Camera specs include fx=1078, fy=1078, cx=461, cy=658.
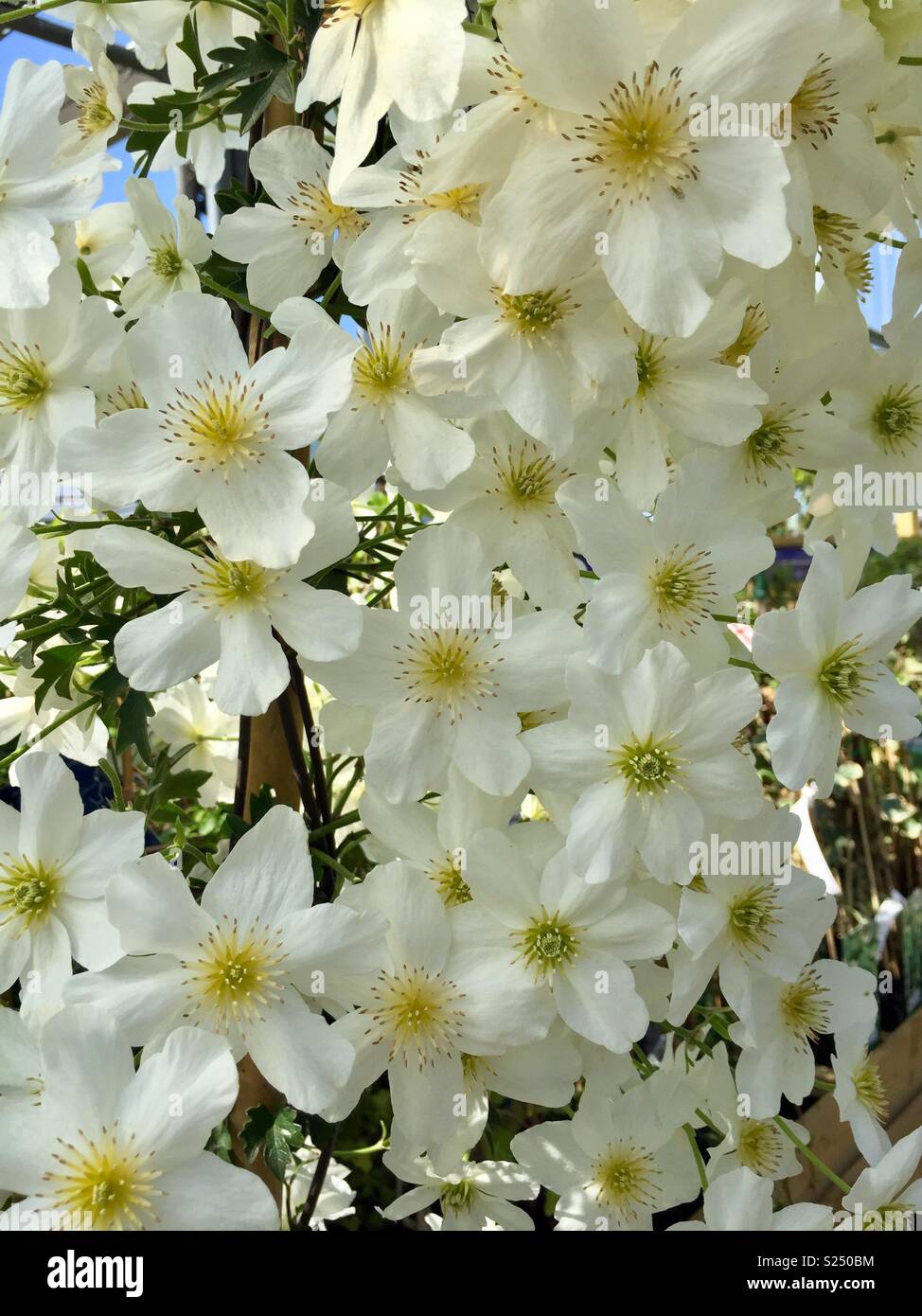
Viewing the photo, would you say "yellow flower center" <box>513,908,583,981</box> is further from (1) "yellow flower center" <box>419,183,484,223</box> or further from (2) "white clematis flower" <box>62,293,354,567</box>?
(1) "yellow flower center" <box>419,183,484,223</box>

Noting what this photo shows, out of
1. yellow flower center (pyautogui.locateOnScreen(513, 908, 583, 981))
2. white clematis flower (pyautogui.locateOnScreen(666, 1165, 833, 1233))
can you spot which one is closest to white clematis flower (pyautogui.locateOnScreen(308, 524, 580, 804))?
yellow flower center (pyautogui.locateOnScreen(513, 908, 583, 981))

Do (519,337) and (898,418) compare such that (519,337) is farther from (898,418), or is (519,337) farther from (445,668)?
(898,418)

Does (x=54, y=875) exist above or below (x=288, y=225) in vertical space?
below

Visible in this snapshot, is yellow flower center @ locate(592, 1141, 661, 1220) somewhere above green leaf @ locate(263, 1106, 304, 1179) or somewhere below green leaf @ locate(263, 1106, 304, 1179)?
below

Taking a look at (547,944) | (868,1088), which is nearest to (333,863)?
(547,944)

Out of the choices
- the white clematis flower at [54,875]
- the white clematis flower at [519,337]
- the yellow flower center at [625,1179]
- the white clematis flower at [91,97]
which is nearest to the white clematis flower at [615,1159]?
the yellow flower center at [625,1179]

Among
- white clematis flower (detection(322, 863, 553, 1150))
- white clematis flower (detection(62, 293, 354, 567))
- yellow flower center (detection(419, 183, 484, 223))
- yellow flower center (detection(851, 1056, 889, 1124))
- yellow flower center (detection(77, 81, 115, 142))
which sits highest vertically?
yellow flower center (detection(77, 81, 115, 142))

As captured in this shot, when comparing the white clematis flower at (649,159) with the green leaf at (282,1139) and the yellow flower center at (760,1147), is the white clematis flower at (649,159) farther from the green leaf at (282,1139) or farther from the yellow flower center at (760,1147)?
the yellow flower center at (760,1147)

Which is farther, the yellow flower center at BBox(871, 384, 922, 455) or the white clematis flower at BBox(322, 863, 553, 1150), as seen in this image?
the yellow flower center at BBox(871, 384, 922, 455)

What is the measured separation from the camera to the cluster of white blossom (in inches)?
20.6

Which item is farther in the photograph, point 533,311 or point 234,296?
point 234,296

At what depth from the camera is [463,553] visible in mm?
618
